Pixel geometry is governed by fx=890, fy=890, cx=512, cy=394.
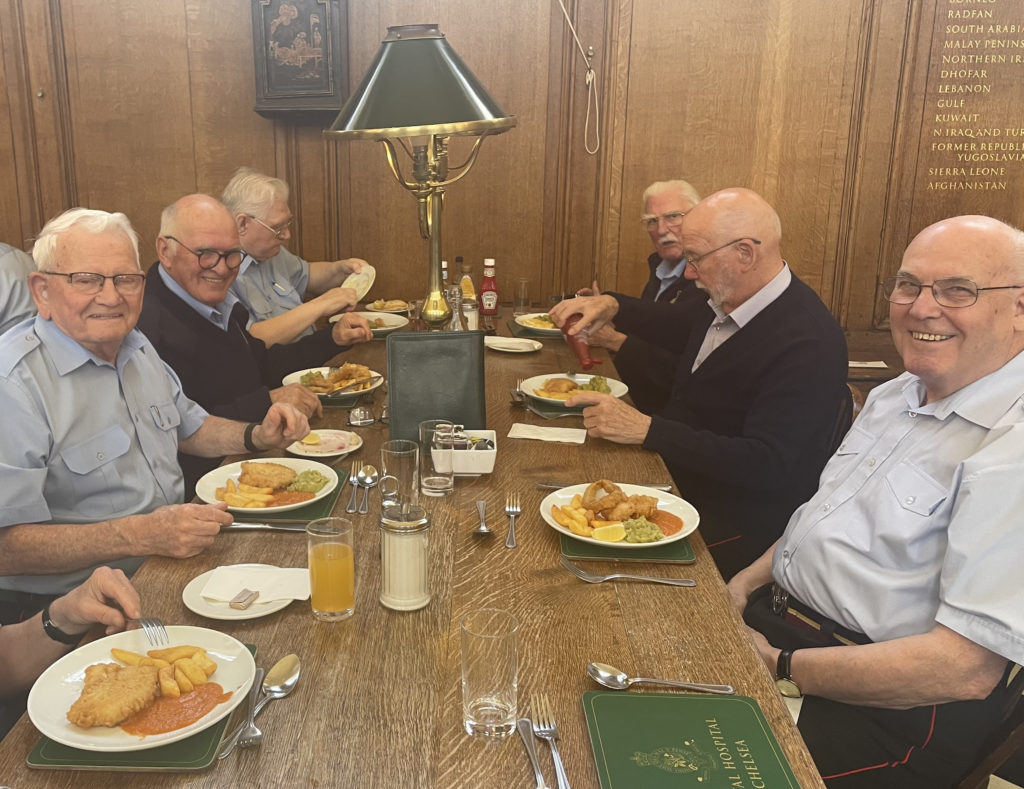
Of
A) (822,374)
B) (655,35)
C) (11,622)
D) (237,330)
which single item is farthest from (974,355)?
(655,35)

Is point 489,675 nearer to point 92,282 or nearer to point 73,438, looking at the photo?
point 73,438

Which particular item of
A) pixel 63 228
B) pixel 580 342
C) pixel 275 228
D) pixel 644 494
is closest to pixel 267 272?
pixel 275 228

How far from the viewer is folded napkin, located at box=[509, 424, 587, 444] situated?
2439mm

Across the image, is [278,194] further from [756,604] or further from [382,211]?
[756,604]

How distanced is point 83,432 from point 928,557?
1.77m

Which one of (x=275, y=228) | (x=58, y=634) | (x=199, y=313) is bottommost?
(x=58, y=634)

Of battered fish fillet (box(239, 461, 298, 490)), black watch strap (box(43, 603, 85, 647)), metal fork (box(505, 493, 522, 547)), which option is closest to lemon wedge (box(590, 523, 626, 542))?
metal fork (box(505, 493, 522, 547))

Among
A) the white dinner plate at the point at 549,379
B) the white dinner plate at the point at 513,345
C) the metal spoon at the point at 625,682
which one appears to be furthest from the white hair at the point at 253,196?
the metal spoon at the point at 625,682

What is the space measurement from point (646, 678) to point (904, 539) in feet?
2.13

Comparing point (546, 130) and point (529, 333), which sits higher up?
point (546, 130)

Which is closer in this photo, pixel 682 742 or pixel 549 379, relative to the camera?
pixel 682 742

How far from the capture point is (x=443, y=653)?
1.38m

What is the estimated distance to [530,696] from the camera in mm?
1284

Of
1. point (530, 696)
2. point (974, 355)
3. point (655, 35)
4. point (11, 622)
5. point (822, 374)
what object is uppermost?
point (655, 35)
